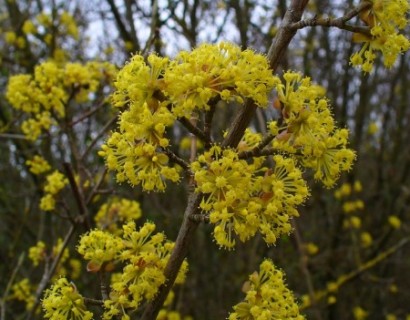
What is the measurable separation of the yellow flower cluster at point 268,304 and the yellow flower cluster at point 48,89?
1982mm

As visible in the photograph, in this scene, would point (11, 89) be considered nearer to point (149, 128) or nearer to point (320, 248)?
point (149, 128)

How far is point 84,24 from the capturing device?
7.24 meters

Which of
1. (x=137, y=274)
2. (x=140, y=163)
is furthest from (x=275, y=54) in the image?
(x=137, y=274)

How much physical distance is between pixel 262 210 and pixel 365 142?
6703 mm

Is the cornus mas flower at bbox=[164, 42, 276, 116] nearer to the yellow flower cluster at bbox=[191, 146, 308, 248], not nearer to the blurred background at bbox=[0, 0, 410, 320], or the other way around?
the yellow flower cluster at bbox=[191, 146, 308, 248]

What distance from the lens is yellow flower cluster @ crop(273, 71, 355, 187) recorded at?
5.80 ft

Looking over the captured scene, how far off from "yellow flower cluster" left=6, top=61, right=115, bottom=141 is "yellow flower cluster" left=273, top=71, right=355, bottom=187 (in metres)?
1.98

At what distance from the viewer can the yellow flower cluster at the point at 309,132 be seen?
1767mm

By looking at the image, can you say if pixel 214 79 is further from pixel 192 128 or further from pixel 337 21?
pixel 337 21

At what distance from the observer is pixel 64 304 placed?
1922mm

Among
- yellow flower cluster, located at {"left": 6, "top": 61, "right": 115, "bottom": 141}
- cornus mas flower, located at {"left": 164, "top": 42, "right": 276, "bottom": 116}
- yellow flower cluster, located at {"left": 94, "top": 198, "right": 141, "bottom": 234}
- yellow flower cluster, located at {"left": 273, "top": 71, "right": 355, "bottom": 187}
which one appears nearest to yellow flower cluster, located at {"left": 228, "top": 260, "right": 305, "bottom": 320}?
yellow flower cluster, located at {"left": 273, "top": 71, "right": 355, "bottom": 187}

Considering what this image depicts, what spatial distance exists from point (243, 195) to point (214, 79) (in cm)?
39

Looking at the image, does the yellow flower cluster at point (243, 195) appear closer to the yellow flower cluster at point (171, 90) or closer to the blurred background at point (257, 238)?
the yellow flower cluster at point (171, 90)

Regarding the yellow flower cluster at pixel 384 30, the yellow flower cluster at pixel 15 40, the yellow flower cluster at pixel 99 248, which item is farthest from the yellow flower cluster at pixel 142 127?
the yellow flower cluster at pixel 15 40
